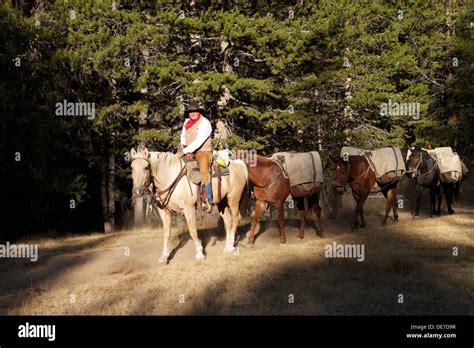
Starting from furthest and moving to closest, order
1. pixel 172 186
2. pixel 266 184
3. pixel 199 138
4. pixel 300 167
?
pixel 300 167, pixel 266 184, pixel 199 138, pixel 172 186

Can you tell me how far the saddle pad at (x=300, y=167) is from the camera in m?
13.5

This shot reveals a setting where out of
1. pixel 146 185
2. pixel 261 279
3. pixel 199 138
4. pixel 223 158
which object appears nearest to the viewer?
pixel 261 279

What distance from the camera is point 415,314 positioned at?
278 inches

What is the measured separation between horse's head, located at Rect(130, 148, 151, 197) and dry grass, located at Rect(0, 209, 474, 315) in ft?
6.29

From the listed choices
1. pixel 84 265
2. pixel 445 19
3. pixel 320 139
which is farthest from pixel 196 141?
pixel 445 19

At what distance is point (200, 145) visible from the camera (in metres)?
11.2

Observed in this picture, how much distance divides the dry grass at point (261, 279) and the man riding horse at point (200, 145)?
1.85 meters

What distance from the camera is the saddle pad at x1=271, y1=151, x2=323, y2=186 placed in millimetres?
13492

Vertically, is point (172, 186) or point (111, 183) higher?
point (172, 186)

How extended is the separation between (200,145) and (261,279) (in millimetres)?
3888

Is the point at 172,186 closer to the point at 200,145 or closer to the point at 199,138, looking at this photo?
the point at 200,145

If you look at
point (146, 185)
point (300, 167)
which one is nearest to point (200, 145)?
point (146, 185)

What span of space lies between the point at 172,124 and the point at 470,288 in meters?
14.9

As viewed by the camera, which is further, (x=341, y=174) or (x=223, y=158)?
(x=341, y=174)
